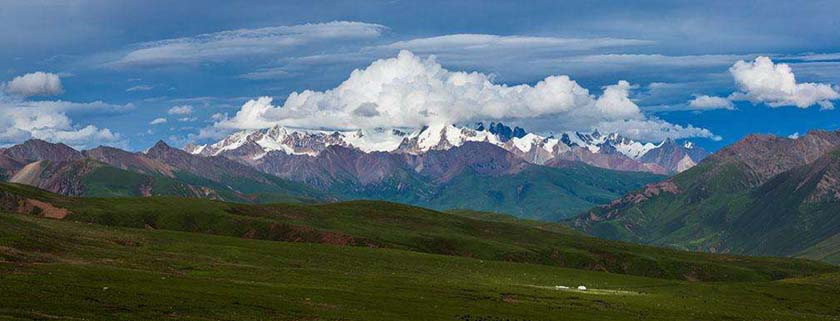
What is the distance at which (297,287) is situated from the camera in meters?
95.6

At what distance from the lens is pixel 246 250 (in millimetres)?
149000

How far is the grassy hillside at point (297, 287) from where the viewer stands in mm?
73000

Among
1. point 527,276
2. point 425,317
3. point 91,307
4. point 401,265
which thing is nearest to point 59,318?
point 91,307

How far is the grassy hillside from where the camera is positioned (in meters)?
73.0

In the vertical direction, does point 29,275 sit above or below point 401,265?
above

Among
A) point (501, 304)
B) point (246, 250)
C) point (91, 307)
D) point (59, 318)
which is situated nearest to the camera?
point (59, 318)

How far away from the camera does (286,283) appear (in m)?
100

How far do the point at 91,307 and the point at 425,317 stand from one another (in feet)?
97.7

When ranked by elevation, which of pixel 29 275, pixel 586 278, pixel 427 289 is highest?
pixel 29 275

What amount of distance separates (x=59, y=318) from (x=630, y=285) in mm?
115451

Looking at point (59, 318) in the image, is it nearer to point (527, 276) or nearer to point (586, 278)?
point (527, 276)

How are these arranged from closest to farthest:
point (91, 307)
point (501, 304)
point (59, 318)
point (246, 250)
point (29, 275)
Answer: point (59, 318), point (91, 307), point (29, 275), point (501, 304), point (246, 250)

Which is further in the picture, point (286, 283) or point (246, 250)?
point (246, 250)

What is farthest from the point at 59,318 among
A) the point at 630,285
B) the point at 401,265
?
the point at 630,285
